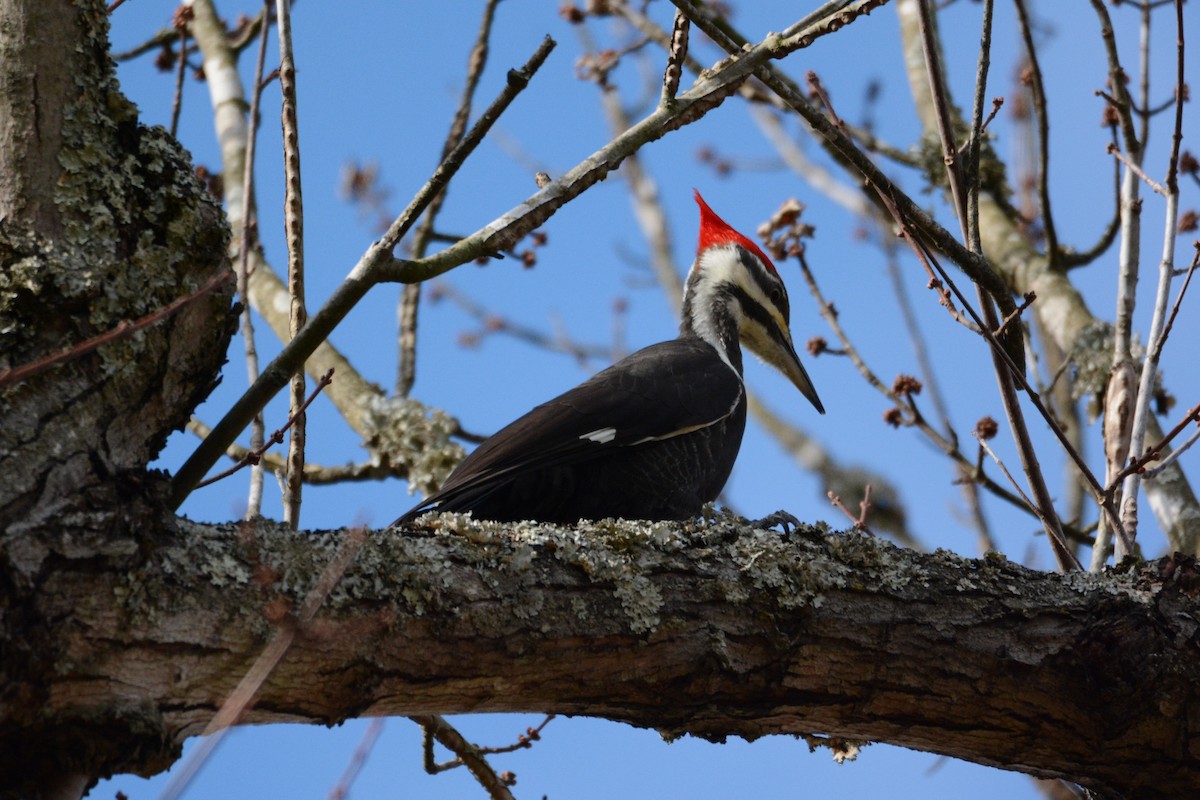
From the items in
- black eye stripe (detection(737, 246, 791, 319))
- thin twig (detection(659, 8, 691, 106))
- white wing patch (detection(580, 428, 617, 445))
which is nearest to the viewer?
thin twig (detection(659, 8, 691, 106))

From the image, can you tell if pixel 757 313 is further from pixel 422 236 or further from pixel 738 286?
pixel 422 236

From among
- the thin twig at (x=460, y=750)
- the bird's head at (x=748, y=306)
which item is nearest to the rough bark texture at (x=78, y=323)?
the thin twig at (x=460, y=750)

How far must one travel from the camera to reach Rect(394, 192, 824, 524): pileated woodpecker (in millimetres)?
3381

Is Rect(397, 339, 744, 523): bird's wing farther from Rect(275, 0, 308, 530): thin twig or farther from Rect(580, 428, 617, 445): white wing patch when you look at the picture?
Rect(275, 0, 308, 530): thin twig

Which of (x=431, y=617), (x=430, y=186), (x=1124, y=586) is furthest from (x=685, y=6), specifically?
(x=1124, y=586)

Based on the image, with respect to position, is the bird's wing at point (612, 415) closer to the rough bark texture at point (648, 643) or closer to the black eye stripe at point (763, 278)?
the black eye stripe at point (763, 278)

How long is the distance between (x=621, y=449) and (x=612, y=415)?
104 millimetres

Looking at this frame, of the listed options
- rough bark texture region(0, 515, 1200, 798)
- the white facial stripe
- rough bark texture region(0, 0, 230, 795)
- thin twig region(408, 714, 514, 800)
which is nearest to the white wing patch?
thin twig region(408, 714, 514, 800)

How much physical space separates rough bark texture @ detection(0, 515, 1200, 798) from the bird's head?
222 cm

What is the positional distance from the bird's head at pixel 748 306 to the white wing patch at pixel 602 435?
44.0 inches

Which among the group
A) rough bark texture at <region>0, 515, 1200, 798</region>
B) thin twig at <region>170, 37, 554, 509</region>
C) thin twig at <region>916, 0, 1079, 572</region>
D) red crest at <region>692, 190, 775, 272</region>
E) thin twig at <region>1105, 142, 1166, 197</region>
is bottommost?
rough bark texture at <region>0, 515, 1200, 798</region>

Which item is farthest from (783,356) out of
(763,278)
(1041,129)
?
(1041,129)

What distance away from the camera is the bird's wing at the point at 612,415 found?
335 centimetres

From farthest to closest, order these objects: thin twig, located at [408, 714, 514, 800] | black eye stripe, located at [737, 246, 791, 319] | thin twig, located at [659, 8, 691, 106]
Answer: black eye stripe, located at [737, 246, 791, 319] < thin twig, located at [408, 714, 514, 800] < thin twig, located at [659, 8, 691, 106]
